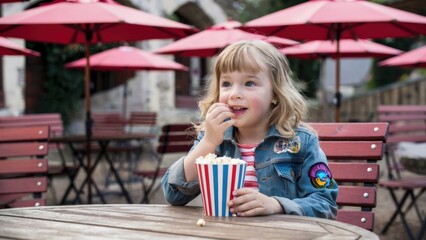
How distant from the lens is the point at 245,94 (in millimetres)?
1936

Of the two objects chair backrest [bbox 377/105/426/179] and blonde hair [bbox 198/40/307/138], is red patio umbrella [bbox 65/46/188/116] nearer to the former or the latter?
chair backrest [bbox 377/105/426/179]

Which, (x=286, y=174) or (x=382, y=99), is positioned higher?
(x=286, y=174)

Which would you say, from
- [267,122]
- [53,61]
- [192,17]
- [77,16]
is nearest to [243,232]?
[267,122]

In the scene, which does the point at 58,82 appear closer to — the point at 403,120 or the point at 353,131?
the point at 403,120

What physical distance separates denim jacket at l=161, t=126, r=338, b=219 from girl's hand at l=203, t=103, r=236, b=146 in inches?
6.4

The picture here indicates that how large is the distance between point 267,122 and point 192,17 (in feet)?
43.6

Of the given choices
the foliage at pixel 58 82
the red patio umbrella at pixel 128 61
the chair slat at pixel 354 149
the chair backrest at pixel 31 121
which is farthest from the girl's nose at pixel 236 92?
the foliage at pixel 58 82

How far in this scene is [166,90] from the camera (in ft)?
46.5

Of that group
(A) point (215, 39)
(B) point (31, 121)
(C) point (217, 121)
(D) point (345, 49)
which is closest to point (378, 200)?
(D) point (345, 49)

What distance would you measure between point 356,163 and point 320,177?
2.18 feet

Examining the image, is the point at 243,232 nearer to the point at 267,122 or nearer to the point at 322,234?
the point at 322,234

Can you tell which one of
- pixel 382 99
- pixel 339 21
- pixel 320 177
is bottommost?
pixel 382 99

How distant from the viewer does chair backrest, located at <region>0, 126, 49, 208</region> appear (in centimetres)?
330

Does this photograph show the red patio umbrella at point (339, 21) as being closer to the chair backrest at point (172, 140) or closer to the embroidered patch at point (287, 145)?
the chair backrest at point (172, 140)
